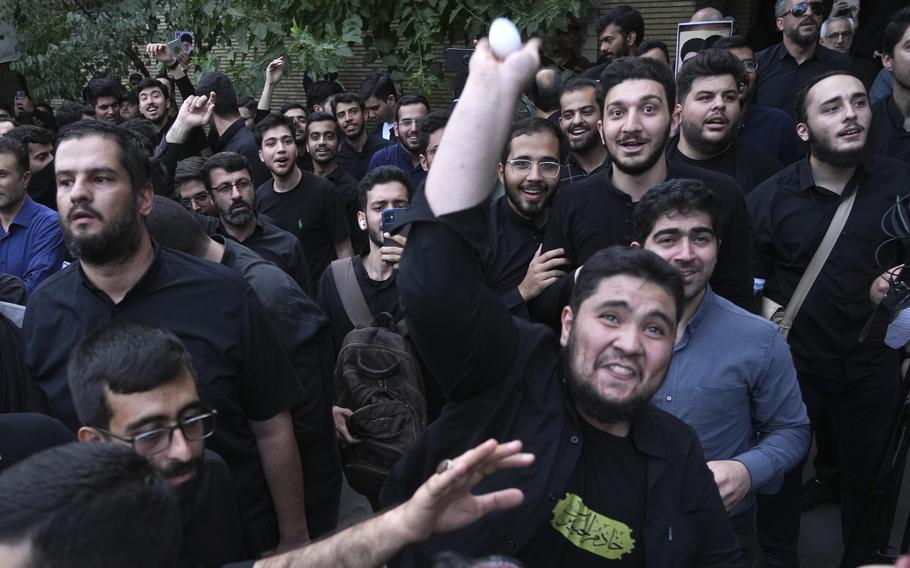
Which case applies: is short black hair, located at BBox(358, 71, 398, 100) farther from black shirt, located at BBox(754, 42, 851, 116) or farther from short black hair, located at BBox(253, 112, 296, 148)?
black shirt, located at BBox(754, 42, 851, 116)

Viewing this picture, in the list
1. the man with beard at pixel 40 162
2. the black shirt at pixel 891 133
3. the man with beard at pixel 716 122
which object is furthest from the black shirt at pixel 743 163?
the man with beard at pixel 40 162

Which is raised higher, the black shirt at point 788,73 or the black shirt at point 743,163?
the black shirt at point 788,73

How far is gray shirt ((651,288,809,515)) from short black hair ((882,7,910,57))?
2.60 metres

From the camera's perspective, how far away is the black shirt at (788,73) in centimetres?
556

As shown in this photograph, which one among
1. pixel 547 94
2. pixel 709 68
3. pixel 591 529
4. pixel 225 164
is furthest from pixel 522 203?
pixel 547 94

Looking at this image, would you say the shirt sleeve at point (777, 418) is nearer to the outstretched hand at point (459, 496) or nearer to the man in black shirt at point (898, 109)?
the outstretched hand at point (459, 496)

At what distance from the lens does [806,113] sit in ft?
12.2

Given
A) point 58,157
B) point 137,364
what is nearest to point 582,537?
point 137,364

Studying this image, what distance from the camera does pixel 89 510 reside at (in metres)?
1.26

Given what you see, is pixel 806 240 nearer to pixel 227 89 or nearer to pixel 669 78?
pixel 669 78

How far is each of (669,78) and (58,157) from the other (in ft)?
7.58

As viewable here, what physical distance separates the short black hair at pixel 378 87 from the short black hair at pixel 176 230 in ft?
15.7

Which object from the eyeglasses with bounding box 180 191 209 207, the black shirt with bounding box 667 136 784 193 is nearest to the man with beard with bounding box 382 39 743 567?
the black shirt with bounding box 667 136 784 193

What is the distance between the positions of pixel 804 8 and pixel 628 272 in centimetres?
435
